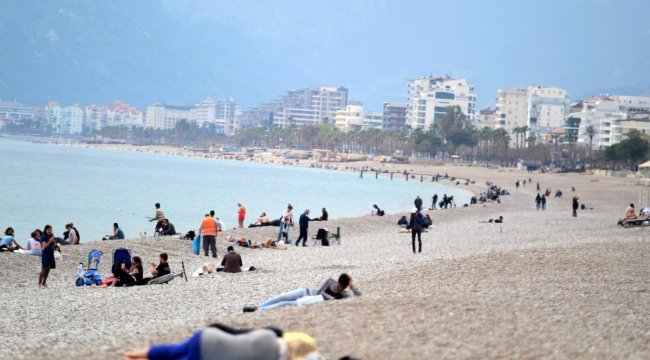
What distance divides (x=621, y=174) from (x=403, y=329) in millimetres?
87761

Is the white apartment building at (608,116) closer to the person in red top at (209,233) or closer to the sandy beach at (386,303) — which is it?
the sandy beach at (386,303)

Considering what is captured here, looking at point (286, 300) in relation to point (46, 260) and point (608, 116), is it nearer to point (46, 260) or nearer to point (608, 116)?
point (46, 260)

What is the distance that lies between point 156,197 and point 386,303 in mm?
54591

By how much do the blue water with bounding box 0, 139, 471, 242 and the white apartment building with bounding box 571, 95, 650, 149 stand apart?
142 feet

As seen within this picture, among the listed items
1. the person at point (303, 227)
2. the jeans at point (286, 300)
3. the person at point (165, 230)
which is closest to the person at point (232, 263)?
the jeans at point (286, 300)

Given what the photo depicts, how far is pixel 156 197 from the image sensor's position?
65.6 meters

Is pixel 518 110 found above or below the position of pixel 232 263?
above

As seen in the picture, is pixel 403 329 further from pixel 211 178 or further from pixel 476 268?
pixel 211 178

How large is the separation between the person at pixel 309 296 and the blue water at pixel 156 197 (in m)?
23.0

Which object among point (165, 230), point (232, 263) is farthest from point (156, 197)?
point (232, 263)

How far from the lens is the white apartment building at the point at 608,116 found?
452 feet

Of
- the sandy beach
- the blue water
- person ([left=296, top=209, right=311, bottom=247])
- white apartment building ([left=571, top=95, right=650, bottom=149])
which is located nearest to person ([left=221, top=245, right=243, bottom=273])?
the sandy beach

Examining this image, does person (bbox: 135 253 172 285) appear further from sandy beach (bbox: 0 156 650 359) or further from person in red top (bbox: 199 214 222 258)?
person in red top (bbox: 199 214 222 258)

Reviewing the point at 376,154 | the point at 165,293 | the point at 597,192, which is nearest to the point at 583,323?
the point at 165,293
